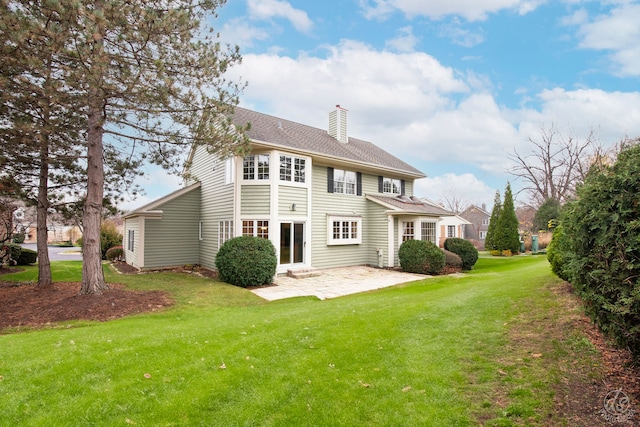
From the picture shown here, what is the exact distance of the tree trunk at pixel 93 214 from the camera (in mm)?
8641

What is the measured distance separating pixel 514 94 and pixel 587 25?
7.05 m

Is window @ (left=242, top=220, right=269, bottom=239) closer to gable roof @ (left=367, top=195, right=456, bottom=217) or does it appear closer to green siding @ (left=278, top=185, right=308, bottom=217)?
green siding @ (left=278, top=185, right=308, bottom=217)

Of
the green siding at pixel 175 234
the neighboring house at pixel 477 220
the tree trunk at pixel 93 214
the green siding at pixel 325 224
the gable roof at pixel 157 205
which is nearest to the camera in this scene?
the tree trunk at pixel 93 214

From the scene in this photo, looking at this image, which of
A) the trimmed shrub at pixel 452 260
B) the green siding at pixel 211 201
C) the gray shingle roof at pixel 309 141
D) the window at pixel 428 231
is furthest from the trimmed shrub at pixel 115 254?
the trimmed shrub at pixel 452 260

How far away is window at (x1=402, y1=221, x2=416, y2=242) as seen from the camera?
16.5m

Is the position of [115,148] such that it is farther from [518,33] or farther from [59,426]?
[518,33]

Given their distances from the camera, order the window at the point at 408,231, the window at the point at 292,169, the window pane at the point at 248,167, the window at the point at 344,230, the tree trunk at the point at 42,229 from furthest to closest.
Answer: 1. the window at the point at 408,231
2. the window at the point at 344,230
3. the window at the point at 292,169
4. the window pane at the point at 248,167
5. the tree trunk at the point at 42,229

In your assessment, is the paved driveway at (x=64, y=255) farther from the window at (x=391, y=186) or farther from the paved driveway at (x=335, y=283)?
the window at (x=391, y=186)

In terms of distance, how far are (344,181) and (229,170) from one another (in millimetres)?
5540

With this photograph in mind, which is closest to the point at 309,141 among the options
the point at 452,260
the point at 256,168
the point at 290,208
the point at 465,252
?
the point at 256,168

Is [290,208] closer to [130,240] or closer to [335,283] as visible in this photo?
[335,283]

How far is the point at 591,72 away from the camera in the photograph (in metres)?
13.0

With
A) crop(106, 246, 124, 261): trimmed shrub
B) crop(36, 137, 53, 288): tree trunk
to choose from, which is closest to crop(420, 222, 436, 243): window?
crop(36, 137, 53, 288): tree trunk

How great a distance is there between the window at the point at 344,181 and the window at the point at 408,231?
3066 mm
